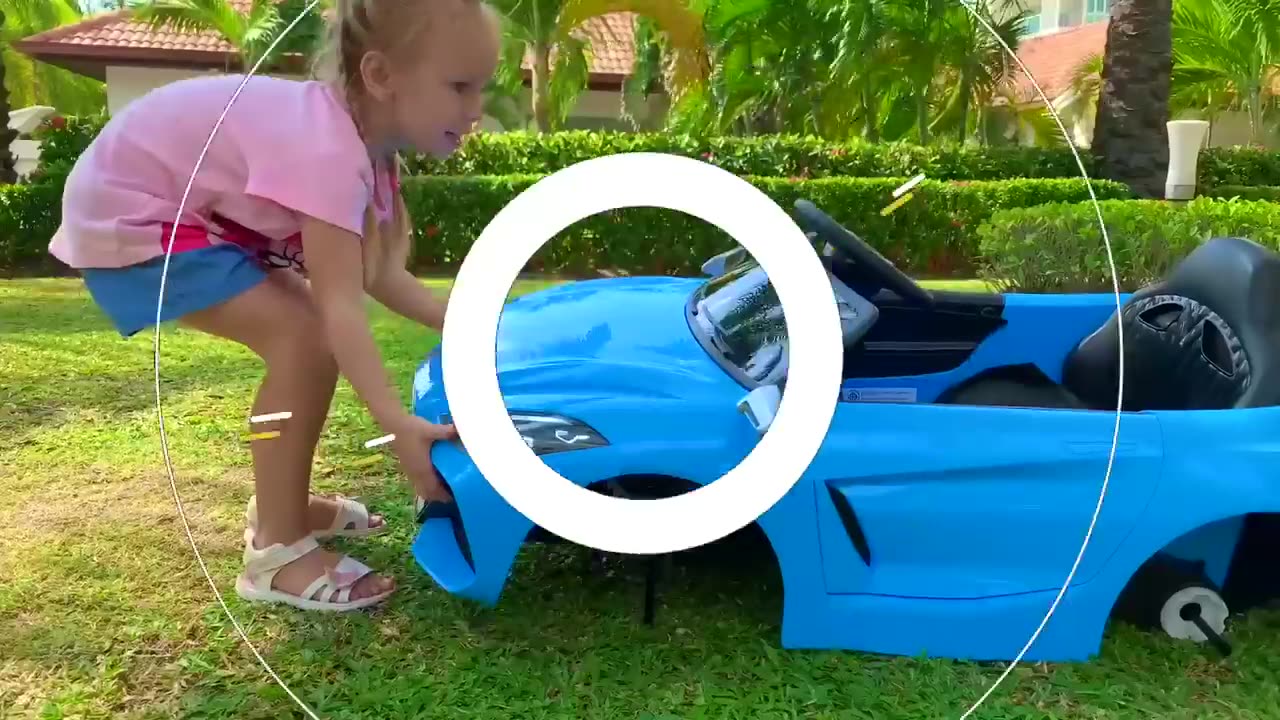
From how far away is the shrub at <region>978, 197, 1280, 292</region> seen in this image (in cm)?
285

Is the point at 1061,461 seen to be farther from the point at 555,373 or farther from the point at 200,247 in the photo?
the point at 200,247

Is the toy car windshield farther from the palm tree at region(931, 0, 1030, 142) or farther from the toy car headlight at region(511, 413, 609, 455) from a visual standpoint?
the palm tree at region(931, 0, 1030, 142)

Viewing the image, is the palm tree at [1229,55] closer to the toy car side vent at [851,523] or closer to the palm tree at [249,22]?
the palm tree at [249,22]

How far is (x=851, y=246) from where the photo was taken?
5.34 feet

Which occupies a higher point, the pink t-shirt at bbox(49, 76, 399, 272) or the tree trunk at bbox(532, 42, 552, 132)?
the tree trunk at bbox(532, 42, 552, 132)

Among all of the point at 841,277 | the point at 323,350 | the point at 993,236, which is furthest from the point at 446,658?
→ the point at 993,236

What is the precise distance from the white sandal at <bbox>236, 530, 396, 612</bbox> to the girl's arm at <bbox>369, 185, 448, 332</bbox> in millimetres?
405

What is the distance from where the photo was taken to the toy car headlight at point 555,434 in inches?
51.3

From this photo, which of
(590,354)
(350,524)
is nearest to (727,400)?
(590,354)

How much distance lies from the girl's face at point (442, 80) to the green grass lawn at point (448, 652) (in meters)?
0.38

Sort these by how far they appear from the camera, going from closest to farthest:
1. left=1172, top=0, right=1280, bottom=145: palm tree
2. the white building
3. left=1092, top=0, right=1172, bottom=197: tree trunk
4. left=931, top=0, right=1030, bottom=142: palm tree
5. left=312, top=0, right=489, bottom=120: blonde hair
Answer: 1. left=312, top=0, right=489, bottom=120: blonde hair
2. left=931, top=0, right=1030, bottom=142: palm tree
3. the white building
4. left=1092, top=0, right=1172, bottom=197: tree trunk
5. left=1172, top=0, right=1280, bottom=145: palm tree

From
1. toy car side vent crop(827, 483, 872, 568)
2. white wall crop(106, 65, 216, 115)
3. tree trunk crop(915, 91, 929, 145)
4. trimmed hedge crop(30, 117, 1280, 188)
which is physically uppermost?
white wall crop(106, 65, 216, 115)

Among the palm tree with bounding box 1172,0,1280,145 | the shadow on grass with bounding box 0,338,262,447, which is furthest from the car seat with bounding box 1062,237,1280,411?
the palm tree with bounding box 1172,0,1280,145

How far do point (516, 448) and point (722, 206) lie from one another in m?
0.45
